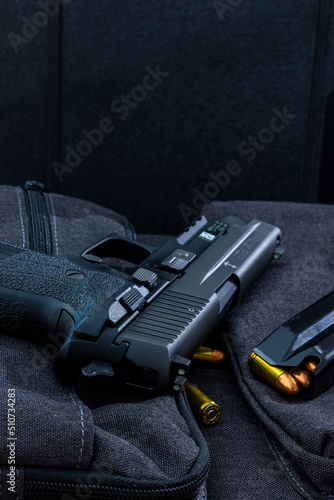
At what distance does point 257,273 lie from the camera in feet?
2.86

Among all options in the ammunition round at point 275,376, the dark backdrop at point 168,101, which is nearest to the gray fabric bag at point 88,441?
the ammunition round at point 275,376

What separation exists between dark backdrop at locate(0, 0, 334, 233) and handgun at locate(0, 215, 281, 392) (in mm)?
595

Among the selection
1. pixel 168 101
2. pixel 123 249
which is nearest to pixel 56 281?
pixel 123 249

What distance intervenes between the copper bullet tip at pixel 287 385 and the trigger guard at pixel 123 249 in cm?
27

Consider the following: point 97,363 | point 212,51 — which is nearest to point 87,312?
point 97,363

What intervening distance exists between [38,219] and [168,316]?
0.32 m

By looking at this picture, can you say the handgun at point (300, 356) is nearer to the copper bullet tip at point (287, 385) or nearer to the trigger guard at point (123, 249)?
the copper bullet tip at point (287, 385)

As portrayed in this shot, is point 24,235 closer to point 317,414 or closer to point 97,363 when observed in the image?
point 97,363

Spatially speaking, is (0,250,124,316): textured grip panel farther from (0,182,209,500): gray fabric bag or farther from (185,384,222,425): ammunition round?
(185,384,222,425): ammunition round

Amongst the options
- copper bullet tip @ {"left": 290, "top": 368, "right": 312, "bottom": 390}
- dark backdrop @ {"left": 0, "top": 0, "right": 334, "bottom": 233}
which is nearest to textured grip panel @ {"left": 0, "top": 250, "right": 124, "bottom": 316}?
copper bullet tip @ {"left": 290, "top": 368, "right": 312, "bottom": 390}

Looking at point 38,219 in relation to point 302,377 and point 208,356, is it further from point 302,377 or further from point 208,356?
point 302,377

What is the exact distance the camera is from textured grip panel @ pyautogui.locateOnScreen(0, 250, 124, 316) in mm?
626

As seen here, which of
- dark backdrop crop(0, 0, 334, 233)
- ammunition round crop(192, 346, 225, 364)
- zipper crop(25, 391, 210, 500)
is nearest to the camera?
zipper crop(25, 391, 210, 500)

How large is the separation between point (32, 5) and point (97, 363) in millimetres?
960
